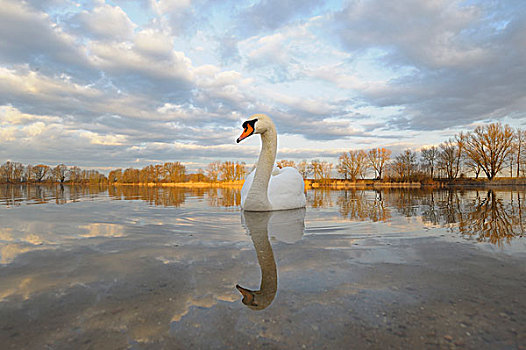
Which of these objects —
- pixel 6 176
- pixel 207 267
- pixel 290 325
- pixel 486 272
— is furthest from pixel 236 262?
pixel 6 176

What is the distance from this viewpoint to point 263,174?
6.65 meters

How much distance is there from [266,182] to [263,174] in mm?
218

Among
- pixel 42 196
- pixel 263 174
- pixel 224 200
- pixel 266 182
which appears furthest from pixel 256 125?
pixel 42 196

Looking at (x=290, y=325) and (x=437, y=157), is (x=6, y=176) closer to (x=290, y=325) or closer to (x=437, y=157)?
(x=290, y=325)

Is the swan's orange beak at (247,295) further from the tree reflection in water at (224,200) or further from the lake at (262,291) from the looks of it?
the tree reflection in water at (224,200)

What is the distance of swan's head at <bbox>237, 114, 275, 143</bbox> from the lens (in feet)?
21.3

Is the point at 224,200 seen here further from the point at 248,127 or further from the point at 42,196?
the point at 42,196

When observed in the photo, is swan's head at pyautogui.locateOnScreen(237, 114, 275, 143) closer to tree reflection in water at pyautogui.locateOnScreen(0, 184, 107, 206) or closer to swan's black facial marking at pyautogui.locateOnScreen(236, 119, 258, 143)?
swan's black facial marking at pyautogui.locateOnScreen(236, 119, 258, 143)

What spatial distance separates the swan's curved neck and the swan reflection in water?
10.0 inches

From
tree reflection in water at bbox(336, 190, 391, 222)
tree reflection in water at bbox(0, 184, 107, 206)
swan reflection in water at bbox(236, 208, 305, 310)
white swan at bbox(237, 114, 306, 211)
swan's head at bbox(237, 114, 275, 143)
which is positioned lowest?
tree reflection in water at bbox(336, 190, 391, 222)

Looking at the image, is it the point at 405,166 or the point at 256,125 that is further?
the point at 405,166

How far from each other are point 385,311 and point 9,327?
2.37 metres

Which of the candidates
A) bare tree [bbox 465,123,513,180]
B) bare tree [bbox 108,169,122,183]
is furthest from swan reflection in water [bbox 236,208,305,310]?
bare tree [bbox 108,169,122,183]

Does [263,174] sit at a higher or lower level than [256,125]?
lower
